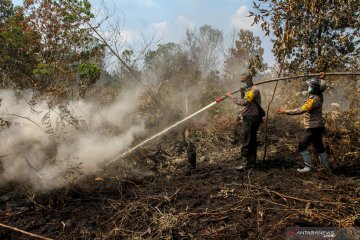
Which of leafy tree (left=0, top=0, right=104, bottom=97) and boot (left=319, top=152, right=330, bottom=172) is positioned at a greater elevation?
leafy tree (left=0, top=0, right=104, bottom=97)

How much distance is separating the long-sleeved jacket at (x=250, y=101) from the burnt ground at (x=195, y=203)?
1171mm

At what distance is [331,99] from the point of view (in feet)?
43.3

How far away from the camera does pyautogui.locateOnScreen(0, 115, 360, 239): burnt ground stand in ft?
14.3

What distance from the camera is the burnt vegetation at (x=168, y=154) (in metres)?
4.60

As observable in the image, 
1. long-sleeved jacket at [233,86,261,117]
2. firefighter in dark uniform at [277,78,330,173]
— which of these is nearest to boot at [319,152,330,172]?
firefighter in dark uniform at [277,78,330,173]

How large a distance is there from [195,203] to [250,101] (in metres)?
2.44

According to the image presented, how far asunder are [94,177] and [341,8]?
32.9ft

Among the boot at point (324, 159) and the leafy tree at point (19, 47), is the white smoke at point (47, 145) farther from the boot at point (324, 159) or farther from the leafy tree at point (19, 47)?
the leafy tree at point (19, 47)

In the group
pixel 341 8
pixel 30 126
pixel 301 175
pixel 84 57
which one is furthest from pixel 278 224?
pixel 84 57

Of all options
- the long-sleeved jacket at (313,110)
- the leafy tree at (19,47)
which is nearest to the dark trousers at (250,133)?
the long-sleeved jacket at (313,110)

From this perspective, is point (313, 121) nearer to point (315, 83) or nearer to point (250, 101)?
point (315, 83)

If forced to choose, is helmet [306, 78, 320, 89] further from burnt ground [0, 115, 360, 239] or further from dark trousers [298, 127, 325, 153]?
burnt ground [0, 115, 360, 239]

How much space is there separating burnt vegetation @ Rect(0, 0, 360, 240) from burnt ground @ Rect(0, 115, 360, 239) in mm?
20

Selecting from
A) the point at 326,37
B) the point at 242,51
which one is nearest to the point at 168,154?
the point at 326,37
